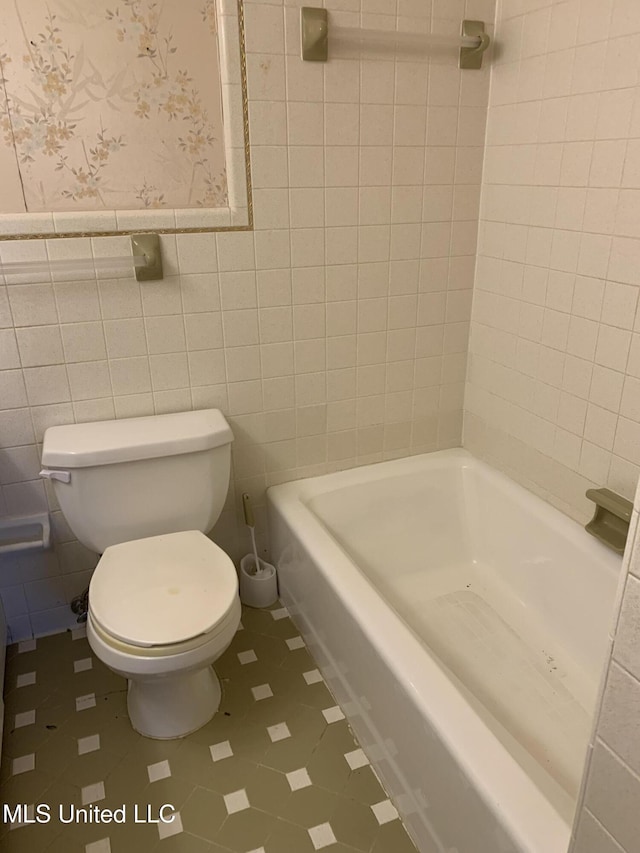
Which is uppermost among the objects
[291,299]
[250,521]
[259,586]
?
[291,299]

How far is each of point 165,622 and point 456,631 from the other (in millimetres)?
885

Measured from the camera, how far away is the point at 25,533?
6.07 ft

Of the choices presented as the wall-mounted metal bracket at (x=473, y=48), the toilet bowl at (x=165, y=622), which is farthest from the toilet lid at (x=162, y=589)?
the wall-mounted metal bracket at (x=473, y=48)

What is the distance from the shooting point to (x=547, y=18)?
165 cm

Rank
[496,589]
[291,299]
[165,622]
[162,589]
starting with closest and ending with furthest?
[165,622]
[162,589]
[291,299]
[496,589]

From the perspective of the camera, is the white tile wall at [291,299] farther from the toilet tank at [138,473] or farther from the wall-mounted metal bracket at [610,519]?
the wall-mounted metal bracket at [610,519]

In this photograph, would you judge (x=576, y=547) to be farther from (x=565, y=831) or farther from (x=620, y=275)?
(x=565, y=831)

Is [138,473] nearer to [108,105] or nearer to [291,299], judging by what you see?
[291,299]

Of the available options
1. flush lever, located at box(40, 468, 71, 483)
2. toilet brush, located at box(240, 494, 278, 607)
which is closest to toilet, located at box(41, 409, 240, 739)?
flush lever, located at box(40, 468, 71, 483)

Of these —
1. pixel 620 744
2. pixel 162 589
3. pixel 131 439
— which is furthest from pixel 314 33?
pixel 620 744

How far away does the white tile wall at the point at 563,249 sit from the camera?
4.96 ft

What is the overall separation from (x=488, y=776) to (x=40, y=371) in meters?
1.46

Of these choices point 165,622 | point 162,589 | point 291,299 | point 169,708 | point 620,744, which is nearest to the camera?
point 620,744

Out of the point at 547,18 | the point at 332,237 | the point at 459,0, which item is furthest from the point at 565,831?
the point at 459,0
